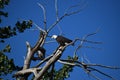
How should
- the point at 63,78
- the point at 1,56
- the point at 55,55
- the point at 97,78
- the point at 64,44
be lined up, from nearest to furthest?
the point at 97,78 → the point at 55,55 → the point at 64,44 → the point at 1,56 → the point at 63,78

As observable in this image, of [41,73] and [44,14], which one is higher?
[44,14]

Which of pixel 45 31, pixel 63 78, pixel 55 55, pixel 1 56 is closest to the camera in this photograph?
pixel 55 55

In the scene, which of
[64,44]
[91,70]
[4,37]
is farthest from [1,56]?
[91,70]

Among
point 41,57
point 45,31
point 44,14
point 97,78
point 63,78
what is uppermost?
point 44,14

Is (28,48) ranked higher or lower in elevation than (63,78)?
higher

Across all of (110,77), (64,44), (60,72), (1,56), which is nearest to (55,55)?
(64,44)

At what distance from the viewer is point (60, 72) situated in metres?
11.2

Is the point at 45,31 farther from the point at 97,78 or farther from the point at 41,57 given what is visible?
the point at 97,78

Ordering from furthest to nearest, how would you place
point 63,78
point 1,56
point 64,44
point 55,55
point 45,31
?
point 63,78
point 1,56
point 45,31
point 64,44
point 55,55

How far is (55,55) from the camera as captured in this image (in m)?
5.50

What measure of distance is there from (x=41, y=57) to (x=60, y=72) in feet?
16.0

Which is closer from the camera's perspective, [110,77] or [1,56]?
[110,77]

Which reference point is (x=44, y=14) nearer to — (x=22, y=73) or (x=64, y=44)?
(x=64, y=44)

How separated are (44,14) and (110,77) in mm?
2453
